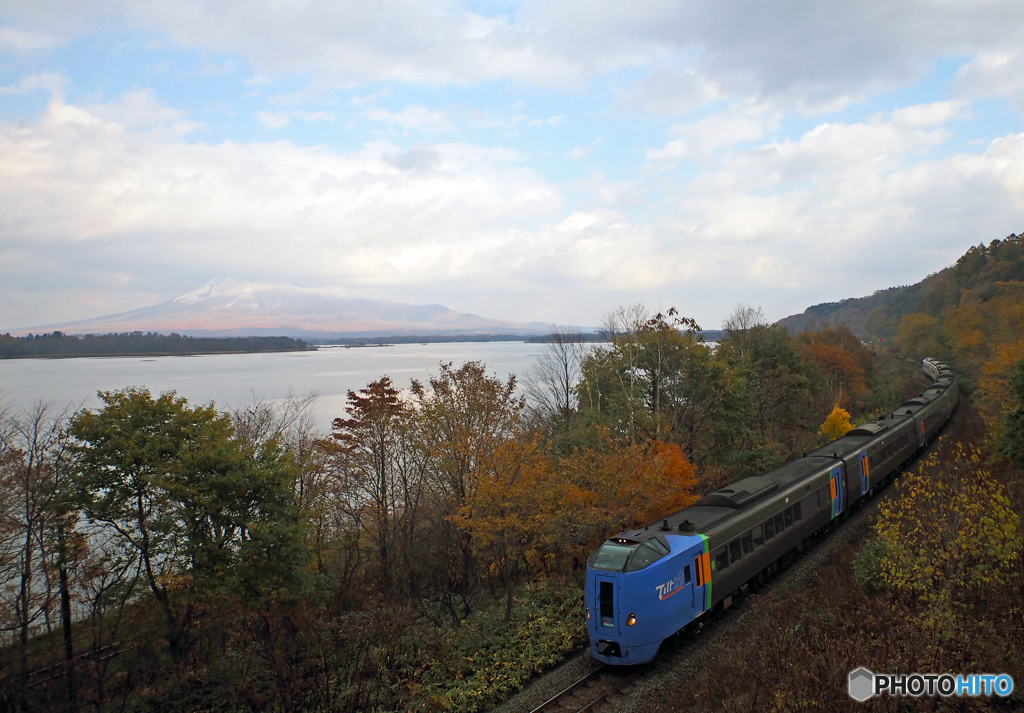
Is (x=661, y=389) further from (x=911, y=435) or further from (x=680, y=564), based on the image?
(x=680, y=564)

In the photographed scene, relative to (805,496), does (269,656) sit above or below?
below

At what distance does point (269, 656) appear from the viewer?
46.8ft

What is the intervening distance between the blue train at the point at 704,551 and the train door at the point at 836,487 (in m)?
0.04

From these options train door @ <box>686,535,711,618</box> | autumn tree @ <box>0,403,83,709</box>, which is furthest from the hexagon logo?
autumn tree @ <box>0,403,83,709</box>

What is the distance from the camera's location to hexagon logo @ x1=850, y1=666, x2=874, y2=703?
9398 millimetres

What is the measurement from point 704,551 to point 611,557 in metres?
2.70

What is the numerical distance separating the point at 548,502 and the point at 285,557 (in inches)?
351

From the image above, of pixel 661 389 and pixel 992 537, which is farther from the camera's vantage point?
pixel 661 389

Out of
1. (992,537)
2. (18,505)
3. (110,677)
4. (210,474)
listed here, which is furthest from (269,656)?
(992,537)

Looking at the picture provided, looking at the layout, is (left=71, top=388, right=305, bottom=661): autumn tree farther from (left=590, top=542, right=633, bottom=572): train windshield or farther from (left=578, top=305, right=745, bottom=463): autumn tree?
(left=578, top=305, right=745, bottom=463): autumn tree

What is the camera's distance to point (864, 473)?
2531cm

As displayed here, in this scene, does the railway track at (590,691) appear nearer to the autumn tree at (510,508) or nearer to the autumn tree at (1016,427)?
the autumn tree at (510,508)

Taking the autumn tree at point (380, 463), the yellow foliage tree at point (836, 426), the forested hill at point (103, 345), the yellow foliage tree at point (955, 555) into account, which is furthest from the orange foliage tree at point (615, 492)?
the forested hill at point (103, 345)

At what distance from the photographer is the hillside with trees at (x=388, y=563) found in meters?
11.5
